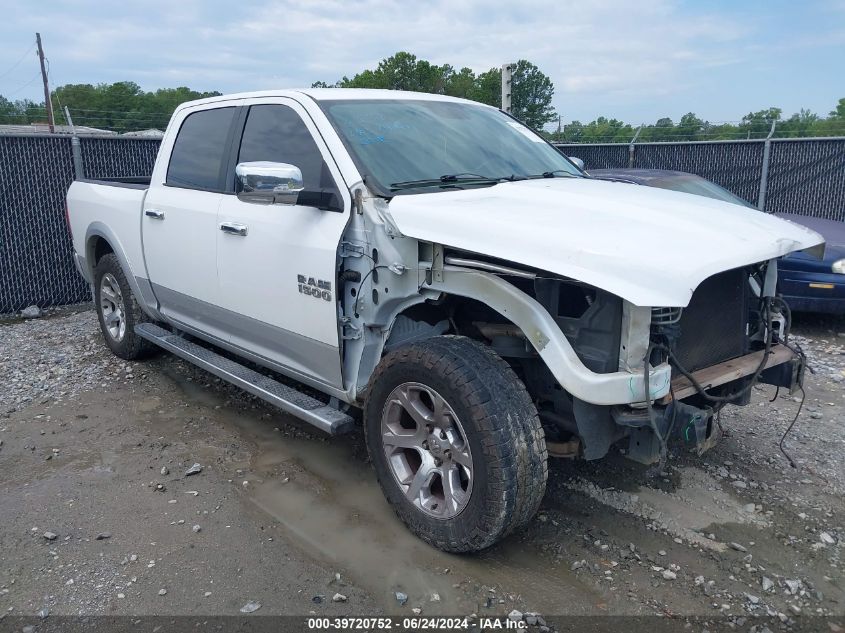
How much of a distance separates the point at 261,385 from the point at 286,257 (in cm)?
86

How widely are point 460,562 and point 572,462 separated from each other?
126cm

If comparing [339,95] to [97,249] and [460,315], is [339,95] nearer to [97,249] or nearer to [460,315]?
[460,315]

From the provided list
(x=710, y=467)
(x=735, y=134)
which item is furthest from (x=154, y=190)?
(x=735, y=134)

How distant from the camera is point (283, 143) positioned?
4055 millimetres

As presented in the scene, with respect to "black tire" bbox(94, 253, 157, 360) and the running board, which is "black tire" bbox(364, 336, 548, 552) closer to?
the running board

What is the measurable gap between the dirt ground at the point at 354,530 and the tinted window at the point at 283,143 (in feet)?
5.62

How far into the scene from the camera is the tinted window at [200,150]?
4570 millimetres

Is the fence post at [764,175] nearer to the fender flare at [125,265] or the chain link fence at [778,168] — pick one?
the chain link fence at [778,168]

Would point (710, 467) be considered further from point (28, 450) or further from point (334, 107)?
point (28, 450)

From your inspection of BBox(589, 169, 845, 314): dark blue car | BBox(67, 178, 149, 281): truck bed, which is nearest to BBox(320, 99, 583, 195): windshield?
BBox(67, 178, 149, 281): truck bed

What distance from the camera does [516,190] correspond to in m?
3.53

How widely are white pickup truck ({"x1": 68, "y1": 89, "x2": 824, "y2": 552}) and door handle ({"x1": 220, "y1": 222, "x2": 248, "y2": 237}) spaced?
15 mm

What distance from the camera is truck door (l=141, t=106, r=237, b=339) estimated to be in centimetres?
451

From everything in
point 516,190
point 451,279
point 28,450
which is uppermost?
point 516,190
